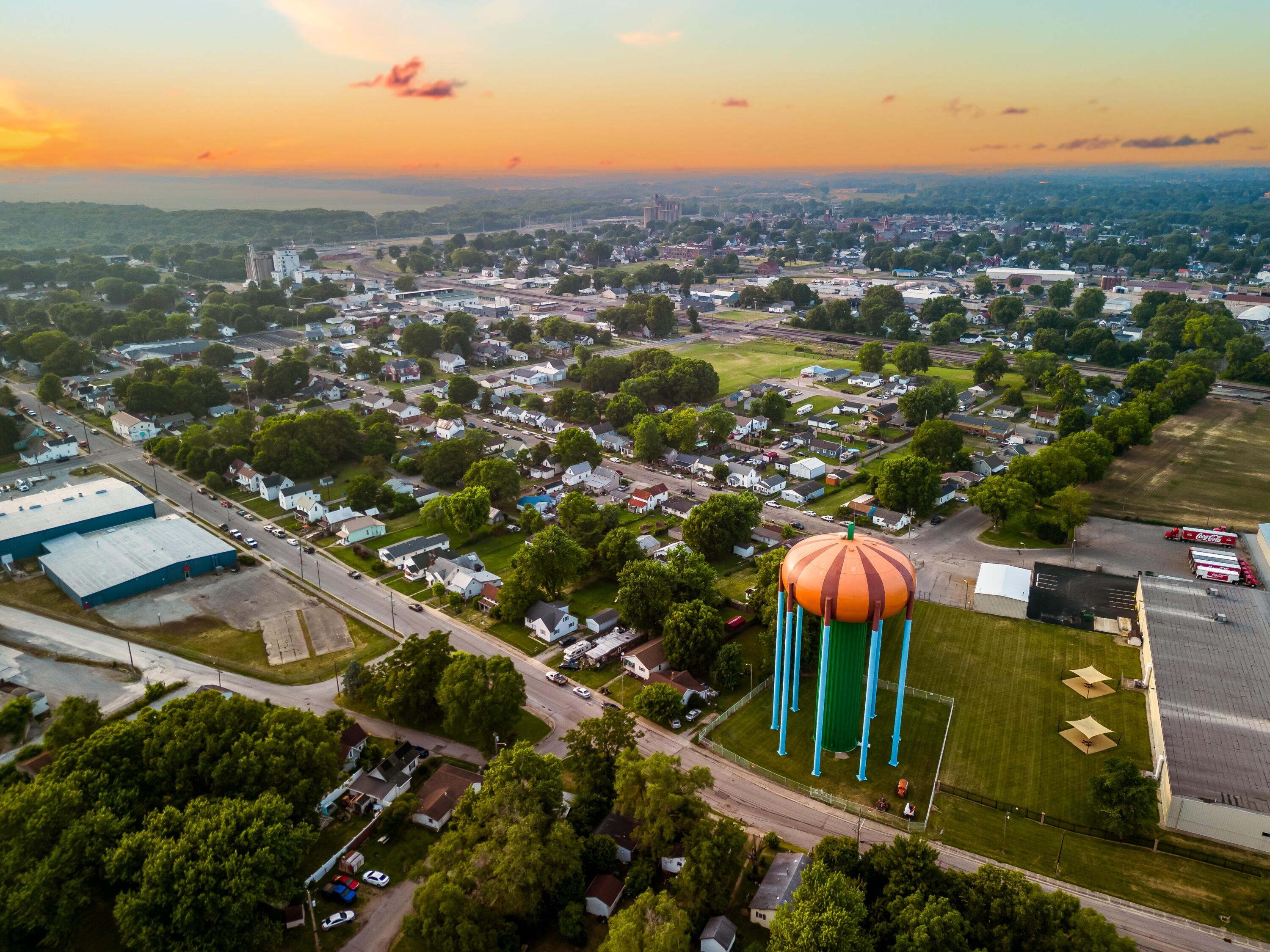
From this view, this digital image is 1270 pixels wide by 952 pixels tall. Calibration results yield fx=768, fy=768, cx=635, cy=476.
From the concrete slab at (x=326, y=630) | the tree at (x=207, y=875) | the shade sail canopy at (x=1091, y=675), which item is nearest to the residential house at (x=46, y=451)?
the concrete slab at (x=326, y=630)

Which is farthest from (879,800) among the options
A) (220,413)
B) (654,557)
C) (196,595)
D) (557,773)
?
(220,413)

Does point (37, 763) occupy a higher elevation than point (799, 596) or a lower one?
lower

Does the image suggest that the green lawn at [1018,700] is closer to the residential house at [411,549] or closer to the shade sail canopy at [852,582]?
the shade sail canopy at [852,582]

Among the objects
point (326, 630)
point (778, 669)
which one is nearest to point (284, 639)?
point (326, 630)

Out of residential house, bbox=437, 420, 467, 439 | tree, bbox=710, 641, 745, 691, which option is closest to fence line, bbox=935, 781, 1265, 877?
tree, bbox=710, 641, 745, 691

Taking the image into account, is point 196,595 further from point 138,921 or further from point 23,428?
point 23,428

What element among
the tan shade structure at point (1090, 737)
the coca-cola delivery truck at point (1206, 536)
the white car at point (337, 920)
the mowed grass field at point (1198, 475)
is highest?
the white car at point (337, 920)

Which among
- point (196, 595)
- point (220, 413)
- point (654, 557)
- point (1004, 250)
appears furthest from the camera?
point (1004, 250)
